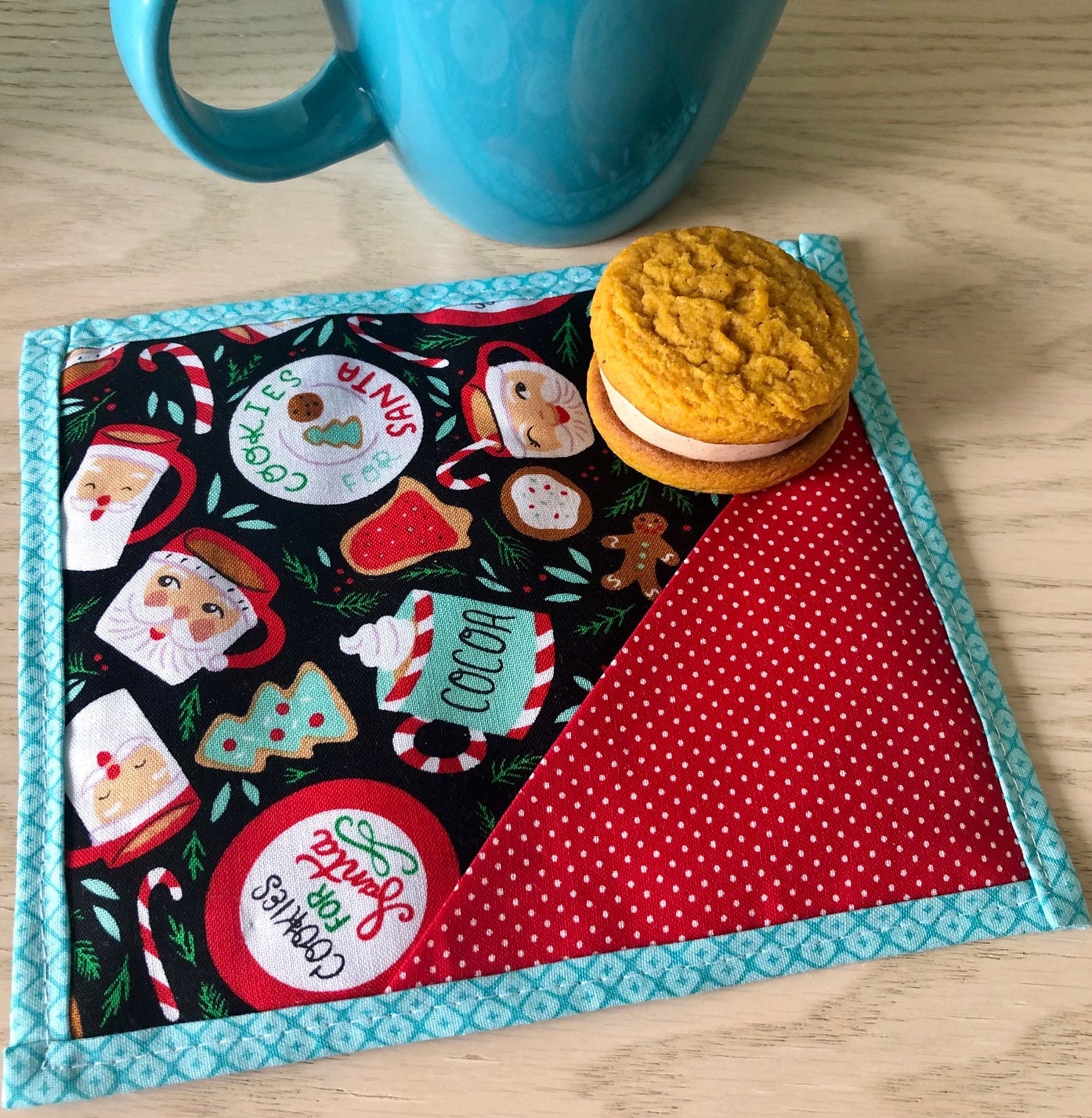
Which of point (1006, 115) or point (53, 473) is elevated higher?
point (1006, 115)

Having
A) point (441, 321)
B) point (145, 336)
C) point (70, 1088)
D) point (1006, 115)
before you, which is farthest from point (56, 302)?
point (1006, 115)

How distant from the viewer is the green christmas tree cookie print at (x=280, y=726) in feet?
1.18

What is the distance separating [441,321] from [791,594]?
189mm

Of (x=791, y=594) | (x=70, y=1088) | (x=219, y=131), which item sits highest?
(x=219, y=131)

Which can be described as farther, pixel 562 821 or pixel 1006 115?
pixel 1006 115

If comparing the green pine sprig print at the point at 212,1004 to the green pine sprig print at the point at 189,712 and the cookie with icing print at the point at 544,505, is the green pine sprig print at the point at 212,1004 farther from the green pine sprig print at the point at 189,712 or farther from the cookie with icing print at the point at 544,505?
the cookie with icing print at the point at 544,505

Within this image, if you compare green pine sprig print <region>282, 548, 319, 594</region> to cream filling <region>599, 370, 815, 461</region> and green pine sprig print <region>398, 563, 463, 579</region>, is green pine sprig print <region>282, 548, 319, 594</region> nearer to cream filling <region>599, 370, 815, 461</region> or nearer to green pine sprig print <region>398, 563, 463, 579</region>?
green pine sprig print <region>398, 563, 463, 579</region>

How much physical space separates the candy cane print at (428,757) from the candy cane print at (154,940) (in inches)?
3.2

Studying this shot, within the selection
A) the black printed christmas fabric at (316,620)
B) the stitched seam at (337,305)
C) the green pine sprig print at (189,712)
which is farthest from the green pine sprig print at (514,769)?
the stitched seam at (337,305)

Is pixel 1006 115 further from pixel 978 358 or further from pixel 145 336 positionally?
pixel 145 336

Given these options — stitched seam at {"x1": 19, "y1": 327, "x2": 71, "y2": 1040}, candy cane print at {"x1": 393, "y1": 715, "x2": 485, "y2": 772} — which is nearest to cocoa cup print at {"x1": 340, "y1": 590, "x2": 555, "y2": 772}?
candy cane print at {"x1": 393, "y1": 715, "x2": 485, "y2": 772}

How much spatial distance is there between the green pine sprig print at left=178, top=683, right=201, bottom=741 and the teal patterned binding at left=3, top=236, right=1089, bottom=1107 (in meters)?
0.04

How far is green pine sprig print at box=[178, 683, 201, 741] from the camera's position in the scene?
362 millimetres

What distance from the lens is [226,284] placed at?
480mm
